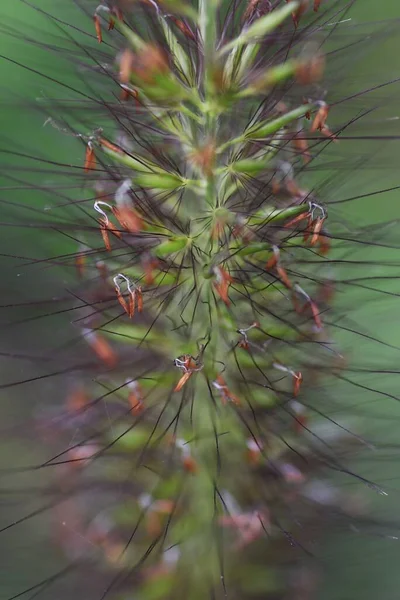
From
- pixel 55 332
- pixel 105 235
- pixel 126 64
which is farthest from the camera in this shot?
pixel 55 332

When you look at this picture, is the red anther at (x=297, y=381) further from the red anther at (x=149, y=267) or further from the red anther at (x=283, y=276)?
the red anther at (x=149, y=267)

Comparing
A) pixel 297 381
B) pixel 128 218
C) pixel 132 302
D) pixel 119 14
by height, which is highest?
pixel 119 14

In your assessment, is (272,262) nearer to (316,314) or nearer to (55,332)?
(316,314)

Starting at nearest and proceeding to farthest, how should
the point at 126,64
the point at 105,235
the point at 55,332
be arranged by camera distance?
the point at 126,64, the point at 105,235, the point at 55,332

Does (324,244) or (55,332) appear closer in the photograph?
(324,244)

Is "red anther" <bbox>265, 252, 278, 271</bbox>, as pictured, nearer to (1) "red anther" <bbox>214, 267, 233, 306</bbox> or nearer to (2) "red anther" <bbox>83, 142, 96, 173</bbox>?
(1) "red anther" <bbox>214, 267, 233, 306</bbox>

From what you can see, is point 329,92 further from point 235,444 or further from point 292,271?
point 235,444

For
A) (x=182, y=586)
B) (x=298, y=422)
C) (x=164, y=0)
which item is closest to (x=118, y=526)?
(x=182, y=586)

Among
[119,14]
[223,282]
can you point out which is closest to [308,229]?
[223,282]
